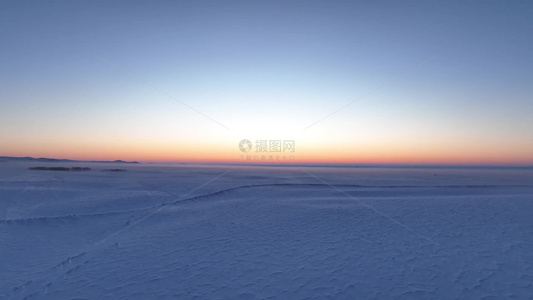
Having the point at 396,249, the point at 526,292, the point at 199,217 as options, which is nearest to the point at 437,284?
the point at 526,292

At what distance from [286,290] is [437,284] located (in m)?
3.31

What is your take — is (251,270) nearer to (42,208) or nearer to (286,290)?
(286,290)

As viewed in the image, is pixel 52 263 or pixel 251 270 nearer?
pixel 251 270

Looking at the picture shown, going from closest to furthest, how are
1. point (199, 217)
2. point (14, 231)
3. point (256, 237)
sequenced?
point (256, 237)
point (14, 231)
point (199, 217)

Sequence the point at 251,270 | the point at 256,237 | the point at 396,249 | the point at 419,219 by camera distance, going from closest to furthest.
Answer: the point at 251,270
the point at 396,249
the point at 256,237
the point at 419,219

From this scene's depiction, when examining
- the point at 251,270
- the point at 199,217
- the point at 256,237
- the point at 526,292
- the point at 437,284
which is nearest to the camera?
the point at 526,292

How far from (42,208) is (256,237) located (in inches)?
449

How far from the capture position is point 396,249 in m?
8.77

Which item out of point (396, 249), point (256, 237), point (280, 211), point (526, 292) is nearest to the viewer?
point (526, 292)

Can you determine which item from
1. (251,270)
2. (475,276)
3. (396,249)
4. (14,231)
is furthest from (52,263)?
(475,276)

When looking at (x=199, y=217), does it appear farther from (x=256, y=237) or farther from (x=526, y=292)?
(x=526, y=292)

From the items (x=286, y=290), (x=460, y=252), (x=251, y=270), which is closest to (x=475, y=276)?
(x=460, y=252)

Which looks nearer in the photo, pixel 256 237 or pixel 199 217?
pixel 256 237

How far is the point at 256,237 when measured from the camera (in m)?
10.2
